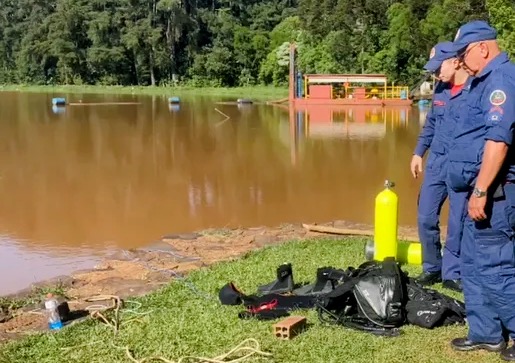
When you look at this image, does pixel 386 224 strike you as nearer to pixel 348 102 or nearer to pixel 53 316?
pixel 53 316

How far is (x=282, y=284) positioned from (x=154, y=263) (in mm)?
1748

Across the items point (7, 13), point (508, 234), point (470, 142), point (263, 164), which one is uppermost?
point (7, 13)

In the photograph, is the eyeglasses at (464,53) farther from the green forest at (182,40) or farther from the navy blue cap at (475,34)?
the green forest at (182,40)

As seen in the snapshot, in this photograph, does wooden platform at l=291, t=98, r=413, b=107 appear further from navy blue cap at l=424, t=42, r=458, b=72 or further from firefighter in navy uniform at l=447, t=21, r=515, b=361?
firefighter in navy uniform at l=447, t=21, r=515, b=361

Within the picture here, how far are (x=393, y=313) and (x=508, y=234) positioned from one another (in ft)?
2.53

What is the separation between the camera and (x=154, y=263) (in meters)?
5.52

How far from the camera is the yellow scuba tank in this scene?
4602mm

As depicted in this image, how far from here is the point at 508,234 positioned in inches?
117

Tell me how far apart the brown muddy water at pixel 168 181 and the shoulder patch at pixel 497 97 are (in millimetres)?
4336

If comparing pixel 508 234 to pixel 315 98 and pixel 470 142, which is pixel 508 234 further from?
pixel 315 98

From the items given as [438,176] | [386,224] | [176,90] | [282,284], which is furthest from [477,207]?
[176,90]

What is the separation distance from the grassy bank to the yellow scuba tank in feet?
113

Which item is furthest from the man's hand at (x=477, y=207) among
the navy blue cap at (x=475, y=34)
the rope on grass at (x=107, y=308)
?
the rope on grass at (x=107, y=308)

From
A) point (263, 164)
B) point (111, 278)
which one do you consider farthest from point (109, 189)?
point (111, 278)
